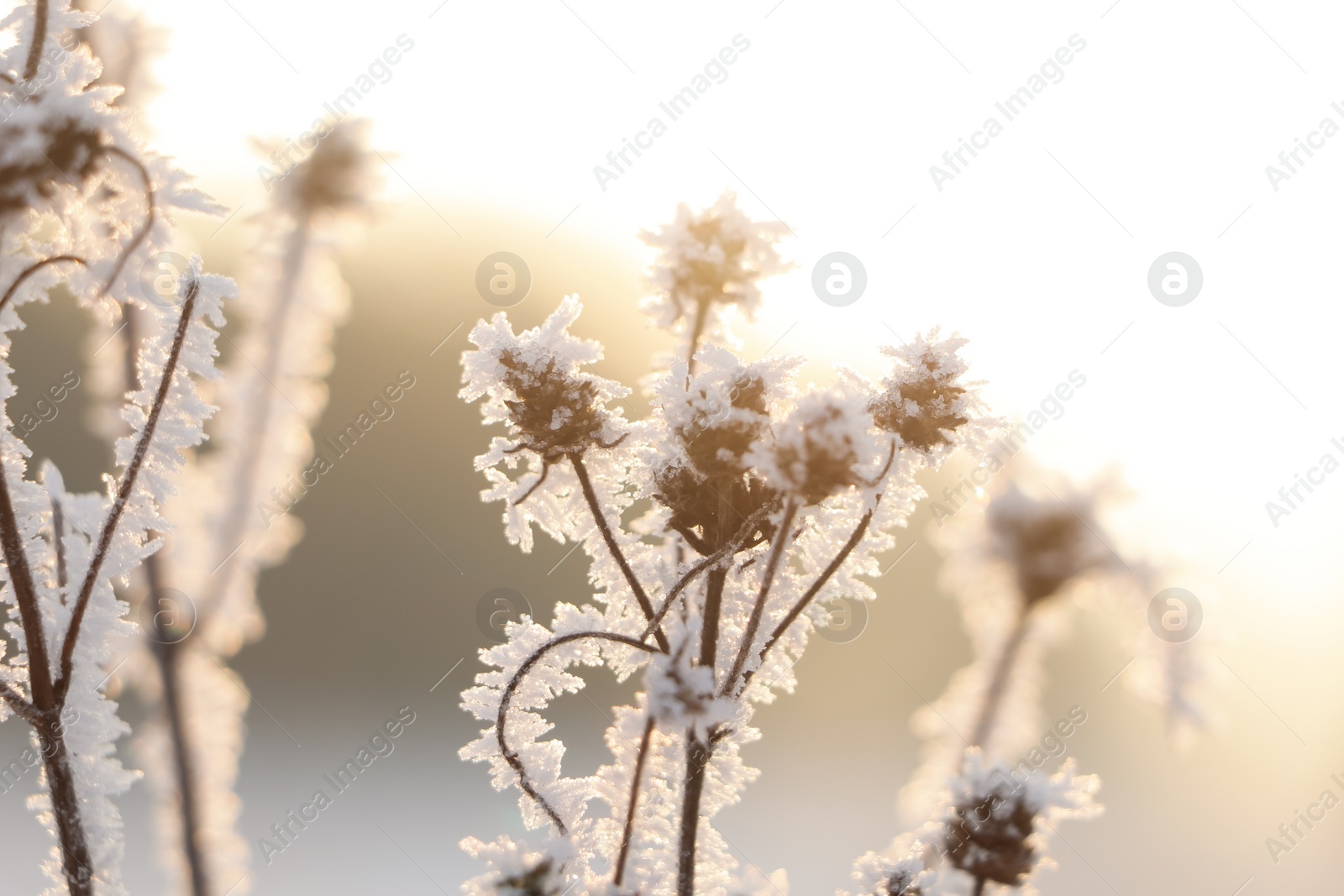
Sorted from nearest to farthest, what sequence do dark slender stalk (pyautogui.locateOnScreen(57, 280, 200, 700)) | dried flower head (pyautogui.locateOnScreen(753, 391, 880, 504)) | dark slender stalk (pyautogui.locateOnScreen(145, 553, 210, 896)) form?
dried flower head (pyautogui.locateOnScreen(753, 391, 880, 504))
dark slender stalk (pyautogui.locateOnScreen(57, 280, 200, 700))
dark slender stalk (pyautogui.locateOnScreen(145, 553, 210, 896))

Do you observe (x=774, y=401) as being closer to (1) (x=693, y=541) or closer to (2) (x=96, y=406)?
(1) (x=693, y=541)

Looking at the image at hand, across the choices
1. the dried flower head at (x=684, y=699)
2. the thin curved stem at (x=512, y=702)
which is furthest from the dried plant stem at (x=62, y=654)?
the dried flower head at (x=684, y=699)

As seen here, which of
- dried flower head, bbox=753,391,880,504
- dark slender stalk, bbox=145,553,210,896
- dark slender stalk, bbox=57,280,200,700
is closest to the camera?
dried flower head, bbox=753,391,880,504

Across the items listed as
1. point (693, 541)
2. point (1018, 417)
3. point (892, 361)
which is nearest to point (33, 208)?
point (693, 541)

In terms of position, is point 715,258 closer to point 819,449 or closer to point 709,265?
point 709,265

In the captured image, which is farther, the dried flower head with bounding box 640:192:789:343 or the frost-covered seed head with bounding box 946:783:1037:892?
the dried flower head with bounding box 640:192:789:343

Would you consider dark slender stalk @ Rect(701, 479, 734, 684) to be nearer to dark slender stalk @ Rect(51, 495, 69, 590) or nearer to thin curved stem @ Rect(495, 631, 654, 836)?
thin curved stem @ Rect(495, 631, 654, 836)

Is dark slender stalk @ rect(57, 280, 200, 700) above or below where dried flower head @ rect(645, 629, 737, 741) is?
above

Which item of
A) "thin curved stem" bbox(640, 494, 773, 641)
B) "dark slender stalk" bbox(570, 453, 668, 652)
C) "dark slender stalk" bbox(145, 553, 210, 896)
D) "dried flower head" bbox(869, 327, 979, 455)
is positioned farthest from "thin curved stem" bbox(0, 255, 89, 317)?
"dried flower head" bbox(869, 327, 979, 455)
